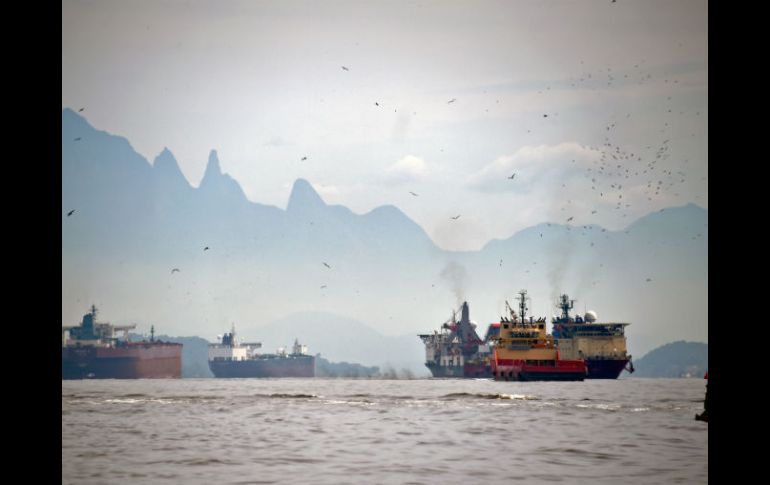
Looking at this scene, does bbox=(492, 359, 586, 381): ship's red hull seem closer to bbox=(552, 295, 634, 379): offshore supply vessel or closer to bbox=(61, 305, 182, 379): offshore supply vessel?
bbox=(552, 295, 634, 379): offshore supply vessel

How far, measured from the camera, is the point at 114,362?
171m

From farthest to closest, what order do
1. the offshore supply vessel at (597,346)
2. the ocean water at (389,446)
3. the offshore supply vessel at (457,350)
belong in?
1. the offshore supply vessel at (457,350)
2. the offshore supply vessel at (597,346)
3. the ocean water at (389,446)

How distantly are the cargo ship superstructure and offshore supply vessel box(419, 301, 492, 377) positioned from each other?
56013 mm

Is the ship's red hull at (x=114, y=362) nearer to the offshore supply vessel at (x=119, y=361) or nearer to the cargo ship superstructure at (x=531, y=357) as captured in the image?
the offshore supply vessel at (x=119, y=361)

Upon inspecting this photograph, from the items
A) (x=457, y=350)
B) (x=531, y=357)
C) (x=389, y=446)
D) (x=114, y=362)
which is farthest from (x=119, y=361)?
(x=389, y=446)

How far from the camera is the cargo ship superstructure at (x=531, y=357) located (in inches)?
3780

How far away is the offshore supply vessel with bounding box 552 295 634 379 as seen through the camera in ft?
428

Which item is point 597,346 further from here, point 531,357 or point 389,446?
point 389,446

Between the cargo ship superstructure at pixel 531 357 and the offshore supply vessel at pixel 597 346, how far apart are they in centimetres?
3286

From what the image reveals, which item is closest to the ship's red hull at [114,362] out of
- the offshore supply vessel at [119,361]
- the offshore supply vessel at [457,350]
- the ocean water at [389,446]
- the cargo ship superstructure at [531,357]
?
the offshore supply vessel at [119,361]

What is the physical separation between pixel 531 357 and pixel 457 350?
69.5 metres

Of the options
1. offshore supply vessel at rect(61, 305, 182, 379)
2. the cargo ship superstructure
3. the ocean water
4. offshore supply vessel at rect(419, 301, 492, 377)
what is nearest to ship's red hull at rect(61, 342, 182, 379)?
offshore supply vessel at rect(61, 305, 182, 379)
